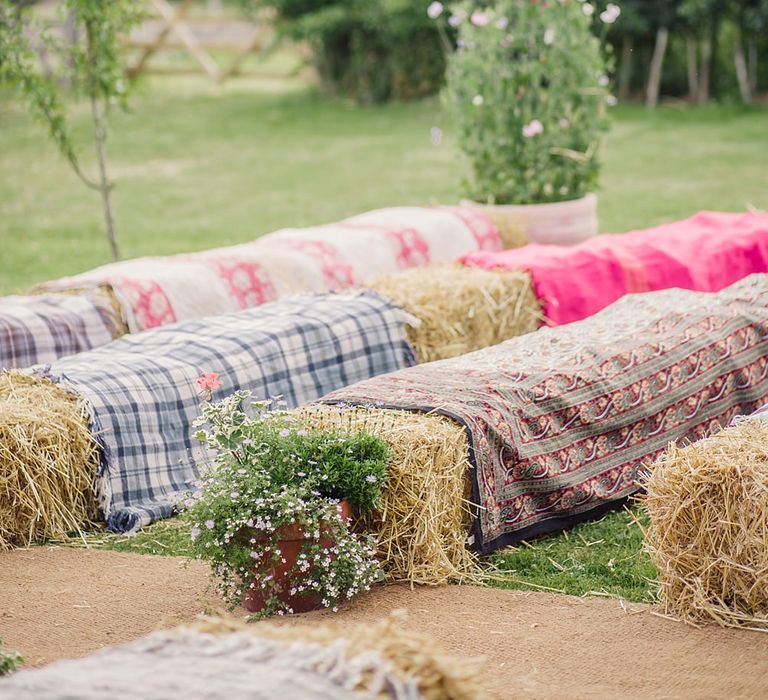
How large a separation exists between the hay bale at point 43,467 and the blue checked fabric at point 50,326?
0.88 m

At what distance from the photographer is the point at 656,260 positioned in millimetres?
7449

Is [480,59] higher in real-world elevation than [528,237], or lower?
higher

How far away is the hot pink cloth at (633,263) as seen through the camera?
23.5 feet

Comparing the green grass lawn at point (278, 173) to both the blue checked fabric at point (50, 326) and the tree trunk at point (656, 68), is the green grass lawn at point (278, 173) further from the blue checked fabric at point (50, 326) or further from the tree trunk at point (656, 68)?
the blue checked fabric at point (50, 326)

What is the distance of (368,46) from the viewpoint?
811 inches

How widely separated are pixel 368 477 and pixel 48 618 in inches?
47.6

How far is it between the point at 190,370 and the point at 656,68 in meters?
14.2

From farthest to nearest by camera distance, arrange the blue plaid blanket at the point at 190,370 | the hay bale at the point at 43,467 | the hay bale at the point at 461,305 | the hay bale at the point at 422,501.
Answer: the hay bale at the point at 461,305
the blue plaid blanket at the point at 190,370
the hay bale at the point at 43,467
the hay bale at the point at 422,501

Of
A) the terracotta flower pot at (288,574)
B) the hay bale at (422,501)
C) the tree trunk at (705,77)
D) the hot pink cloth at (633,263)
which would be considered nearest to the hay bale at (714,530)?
the hay bale at (422,501)

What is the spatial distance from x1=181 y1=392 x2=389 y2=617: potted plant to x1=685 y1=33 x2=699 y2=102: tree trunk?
15.3 meters

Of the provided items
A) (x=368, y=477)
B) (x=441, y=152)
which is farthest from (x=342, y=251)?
(x=441, y=152)

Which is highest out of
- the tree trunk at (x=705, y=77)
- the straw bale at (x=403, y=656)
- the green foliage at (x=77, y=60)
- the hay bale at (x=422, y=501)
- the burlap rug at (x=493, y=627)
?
the green foliage at (x=77, y=60)

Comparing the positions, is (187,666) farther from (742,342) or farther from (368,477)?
(742,342)

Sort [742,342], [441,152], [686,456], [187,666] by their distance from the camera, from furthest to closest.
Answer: [441,152]
[742,342]
[686,456]
[187,666]
